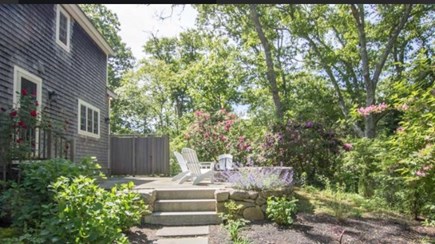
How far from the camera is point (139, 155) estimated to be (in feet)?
38.8

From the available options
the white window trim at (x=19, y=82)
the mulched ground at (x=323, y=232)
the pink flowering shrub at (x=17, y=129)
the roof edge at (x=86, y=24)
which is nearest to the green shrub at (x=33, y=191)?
the pink flowering shrub at (x=17, y=129)

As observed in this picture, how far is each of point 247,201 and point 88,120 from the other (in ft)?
19.2

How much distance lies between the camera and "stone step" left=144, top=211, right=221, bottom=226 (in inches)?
202

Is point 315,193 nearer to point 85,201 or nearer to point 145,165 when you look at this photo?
Result: point 85,201

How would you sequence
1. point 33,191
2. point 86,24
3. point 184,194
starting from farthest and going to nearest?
point 86,24
point 184,194
point 33,191

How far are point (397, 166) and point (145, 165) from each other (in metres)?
7.85

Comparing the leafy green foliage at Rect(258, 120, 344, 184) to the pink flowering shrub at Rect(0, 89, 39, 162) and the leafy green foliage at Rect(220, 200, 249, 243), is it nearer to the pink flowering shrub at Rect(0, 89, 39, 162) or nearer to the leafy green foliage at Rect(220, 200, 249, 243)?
the leafy green foliage at Rect(220, 200, 249, 243)

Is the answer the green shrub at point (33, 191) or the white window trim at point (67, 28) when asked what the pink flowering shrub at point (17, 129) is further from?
the white window trim at point (67, 28)

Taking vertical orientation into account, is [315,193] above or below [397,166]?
below

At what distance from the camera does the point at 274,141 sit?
7.78 meters

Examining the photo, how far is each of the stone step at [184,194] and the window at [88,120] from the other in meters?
3.97

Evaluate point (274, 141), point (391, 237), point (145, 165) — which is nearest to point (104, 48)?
point (145, 165)

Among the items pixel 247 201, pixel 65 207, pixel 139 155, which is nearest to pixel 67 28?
pixel 139 155

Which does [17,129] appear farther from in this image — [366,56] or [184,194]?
[366,56]
